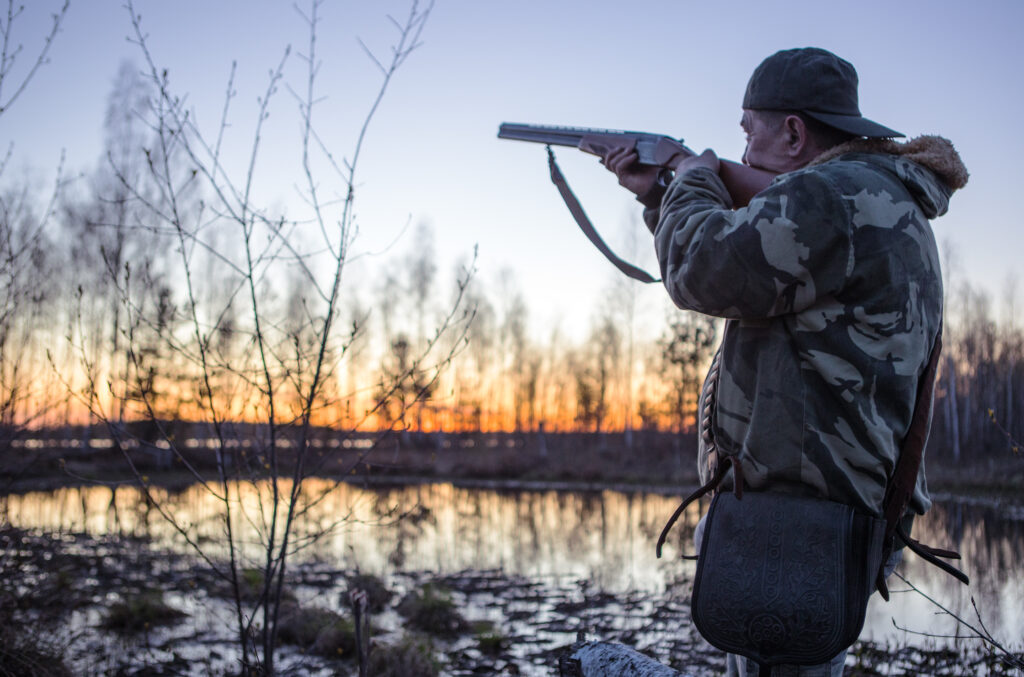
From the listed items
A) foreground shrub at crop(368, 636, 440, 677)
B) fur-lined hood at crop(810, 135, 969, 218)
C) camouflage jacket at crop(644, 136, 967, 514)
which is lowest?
foreground shrub at crop(368, 636, 440, 677)

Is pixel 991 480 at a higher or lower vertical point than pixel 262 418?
lower

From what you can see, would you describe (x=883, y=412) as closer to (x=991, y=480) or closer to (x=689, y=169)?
(x=689, y=169)

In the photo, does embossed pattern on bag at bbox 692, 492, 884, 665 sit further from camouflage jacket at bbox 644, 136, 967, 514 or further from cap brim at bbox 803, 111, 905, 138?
cap brim at bbox 803, 111, 905, 138

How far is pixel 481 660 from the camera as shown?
612 cm

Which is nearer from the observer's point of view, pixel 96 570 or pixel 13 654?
pixel 13 654

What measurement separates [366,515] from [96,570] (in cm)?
605

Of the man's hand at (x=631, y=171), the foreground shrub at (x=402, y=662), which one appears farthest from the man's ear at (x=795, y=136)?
the foreground shrub at (x=402, y=662)

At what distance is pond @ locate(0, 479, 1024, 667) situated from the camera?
6902mm

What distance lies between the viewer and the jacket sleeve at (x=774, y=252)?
4.74 ft

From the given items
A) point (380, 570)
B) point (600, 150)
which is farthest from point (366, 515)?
point (600, 150)

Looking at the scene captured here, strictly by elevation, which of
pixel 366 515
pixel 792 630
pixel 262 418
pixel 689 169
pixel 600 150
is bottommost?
pixel 366 515

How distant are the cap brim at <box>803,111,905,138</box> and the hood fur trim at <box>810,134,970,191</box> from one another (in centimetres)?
3

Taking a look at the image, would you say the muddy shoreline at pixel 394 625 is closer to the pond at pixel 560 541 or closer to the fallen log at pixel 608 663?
the pond at pixel 560 541

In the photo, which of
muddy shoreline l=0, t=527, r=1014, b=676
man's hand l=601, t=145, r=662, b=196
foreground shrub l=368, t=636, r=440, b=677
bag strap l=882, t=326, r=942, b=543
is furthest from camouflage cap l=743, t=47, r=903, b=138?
foreground shrub l=368, t=636, r=440, b=677
